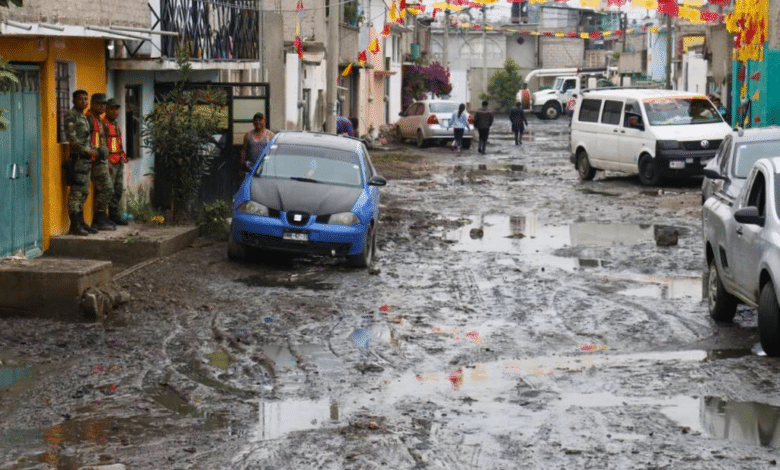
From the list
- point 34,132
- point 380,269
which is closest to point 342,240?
point 380,269

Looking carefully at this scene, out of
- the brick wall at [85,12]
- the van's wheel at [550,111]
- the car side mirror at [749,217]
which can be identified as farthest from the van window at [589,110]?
the van's wheel at [550,111]

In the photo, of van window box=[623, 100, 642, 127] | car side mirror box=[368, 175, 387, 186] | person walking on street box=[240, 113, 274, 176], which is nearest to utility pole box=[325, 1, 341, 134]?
van window box=[623, 100, 642, 127]

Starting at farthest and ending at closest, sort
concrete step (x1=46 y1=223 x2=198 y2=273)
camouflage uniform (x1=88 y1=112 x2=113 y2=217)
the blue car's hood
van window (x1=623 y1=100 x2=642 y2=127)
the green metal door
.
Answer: van window (x1=623 y1=100 x2=642 y2=127) < camouflage uniform (x1=88 y1=112 x2=113 y2=217) < the blue car's hood < concrete step (x1=46 y1=223 x2=198 y2=273) < the green metal door

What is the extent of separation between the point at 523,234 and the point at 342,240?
518 centimetres

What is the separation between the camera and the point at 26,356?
11086mm

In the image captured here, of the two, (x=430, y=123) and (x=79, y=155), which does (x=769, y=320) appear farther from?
(x=430, y=123)

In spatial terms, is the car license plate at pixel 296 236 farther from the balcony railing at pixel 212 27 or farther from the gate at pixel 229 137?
the gate at pixel 229 137

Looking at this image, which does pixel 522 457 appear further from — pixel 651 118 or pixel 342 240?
pixel 651 118

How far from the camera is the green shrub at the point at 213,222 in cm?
1823

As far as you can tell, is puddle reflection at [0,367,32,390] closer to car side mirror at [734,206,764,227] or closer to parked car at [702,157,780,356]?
parked car at [702,157,780,356]

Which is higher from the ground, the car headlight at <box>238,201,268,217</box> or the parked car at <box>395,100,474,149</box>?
the parked car at <box>395,100,474,149</box>

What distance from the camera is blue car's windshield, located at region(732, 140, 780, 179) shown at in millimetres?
15336

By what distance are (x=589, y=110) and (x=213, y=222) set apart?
597 inches

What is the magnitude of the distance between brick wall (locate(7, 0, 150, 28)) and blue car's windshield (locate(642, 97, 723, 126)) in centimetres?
1371
